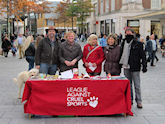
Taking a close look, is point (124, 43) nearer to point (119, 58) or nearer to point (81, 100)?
point (119, 58)

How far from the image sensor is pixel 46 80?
5.89m

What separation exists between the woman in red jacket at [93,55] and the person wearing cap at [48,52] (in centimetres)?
74

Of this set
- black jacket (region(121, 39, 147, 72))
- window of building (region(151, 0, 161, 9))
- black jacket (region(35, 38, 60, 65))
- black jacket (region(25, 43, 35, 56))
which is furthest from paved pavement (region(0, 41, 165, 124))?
window of building (region(151, 0, 161, 9))

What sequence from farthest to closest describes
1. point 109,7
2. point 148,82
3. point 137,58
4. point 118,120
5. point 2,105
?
point 109,7, point 148,82, point 2,105, point 137,58, point 118,120

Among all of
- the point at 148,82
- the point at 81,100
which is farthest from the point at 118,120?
the point at 148,82

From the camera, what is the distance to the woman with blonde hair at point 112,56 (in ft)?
22.0

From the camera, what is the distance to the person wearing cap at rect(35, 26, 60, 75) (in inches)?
272

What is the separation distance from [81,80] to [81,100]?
41 centimetres

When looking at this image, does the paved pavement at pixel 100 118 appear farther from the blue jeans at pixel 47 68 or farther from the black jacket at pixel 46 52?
the black jacket at pixel 46 52

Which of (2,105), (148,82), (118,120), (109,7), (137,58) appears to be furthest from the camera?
(109,7)

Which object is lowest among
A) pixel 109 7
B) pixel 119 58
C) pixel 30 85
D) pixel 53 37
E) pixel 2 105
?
pixel 2 105

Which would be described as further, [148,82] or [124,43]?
[148,82]

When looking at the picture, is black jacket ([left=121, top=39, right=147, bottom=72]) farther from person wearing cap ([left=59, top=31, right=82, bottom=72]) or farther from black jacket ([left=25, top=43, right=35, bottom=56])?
black jacket ([left=25, top=43, right=35, bottom=56])

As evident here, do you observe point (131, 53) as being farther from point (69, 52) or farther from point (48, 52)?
point (48, 52)
